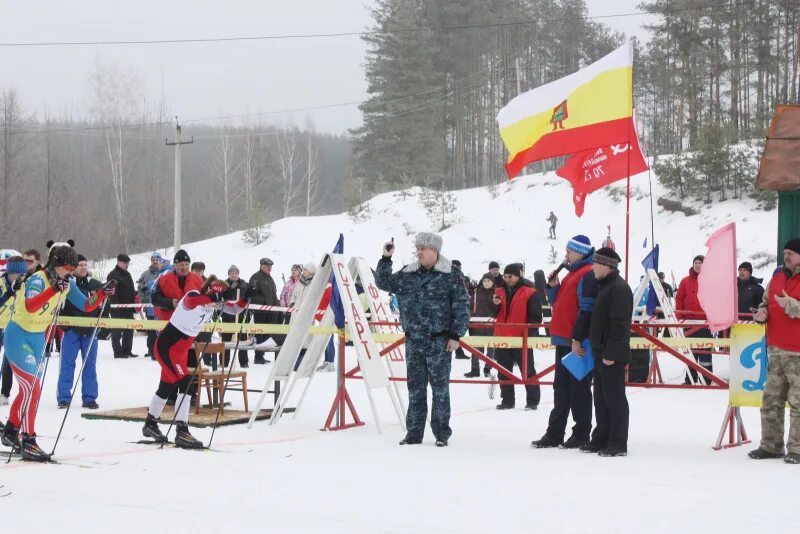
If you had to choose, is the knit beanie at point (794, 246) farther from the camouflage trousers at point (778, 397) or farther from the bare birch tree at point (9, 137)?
the bare birch tree at point (9, 137)

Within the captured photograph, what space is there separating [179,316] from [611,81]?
8547mm

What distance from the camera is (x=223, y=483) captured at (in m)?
6.60

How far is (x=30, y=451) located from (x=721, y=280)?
6.41 meters

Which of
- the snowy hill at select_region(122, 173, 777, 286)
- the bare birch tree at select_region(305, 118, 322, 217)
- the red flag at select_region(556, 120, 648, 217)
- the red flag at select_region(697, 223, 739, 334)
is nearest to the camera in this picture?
the red flag at select_region(697, 223, 739, 334)

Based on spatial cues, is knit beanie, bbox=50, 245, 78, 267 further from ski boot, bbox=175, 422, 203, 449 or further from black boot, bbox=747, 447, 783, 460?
black boot, bbox=747, 447, 783, 460

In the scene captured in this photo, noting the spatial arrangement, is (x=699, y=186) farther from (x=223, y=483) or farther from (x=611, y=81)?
(x=223, y=483)

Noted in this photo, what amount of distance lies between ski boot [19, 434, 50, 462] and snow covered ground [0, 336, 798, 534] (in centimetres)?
12

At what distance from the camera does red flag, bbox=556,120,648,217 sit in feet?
47.9

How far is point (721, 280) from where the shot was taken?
28.8ft

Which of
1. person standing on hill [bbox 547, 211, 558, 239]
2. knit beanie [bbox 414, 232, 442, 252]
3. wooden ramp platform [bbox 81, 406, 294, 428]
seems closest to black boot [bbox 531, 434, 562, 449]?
knit beanie [bbox 414, 232, 442, 252]

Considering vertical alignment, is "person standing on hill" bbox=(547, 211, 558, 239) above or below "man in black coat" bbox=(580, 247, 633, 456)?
above

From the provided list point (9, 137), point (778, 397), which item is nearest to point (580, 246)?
point (778, 397)

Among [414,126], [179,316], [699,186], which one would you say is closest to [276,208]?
[414,126]

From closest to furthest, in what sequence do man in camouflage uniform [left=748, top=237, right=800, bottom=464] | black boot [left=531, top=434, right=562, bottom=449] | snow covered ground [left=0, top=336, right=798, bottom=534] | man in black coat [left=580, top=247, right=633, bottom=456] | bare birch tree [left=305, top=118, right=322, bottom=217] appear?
snow covered ground [left=0, top=336, right=798, bottom=534] → man in camouflage uniform [left=748, top=237, right=800, bottom=464] → man in black coat [left=580, top=247, right=633, bottom=456] → black boot [left=531, top=434, right=562, bottom=449] → bare birch tree [left=305, top=118, right=322, bottom=217]
